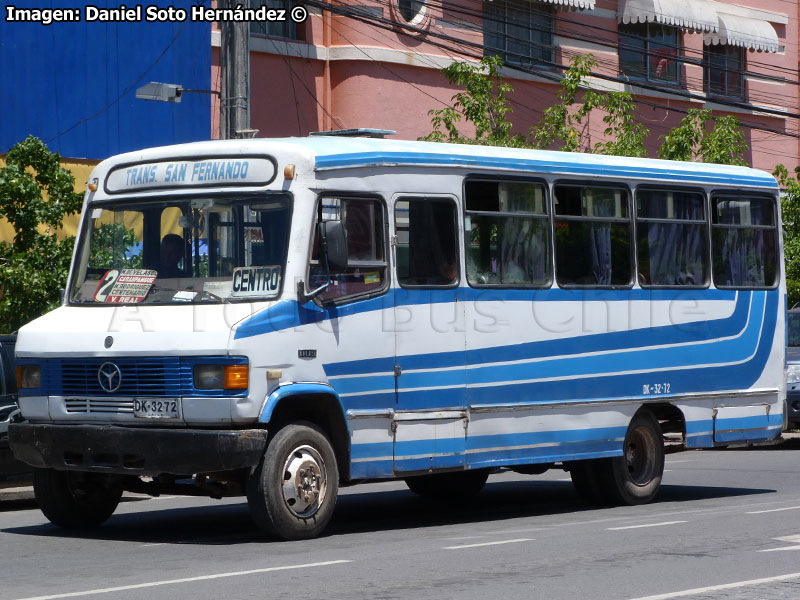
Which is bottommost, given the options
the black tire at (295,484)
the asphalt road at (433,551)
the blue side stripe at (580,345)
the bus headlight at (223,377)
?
the asphalt road at (433,551)

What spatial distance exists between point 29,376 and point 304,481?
2.28m

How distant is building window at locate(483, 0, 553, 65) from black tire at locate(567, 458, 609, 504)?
44.7ft

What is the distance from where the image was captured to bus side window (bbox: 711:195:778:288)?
14172 millimetres

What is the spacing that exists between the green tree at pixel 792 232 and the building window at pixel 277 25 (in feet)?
32.0

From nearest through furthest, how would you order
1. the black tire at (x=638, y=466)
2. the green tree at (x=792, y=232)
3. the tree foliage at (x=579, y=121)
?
the black tire at (x=638, y=466) < the tree foliage at (x=579, y=121) < the green tree at (x=792, y=232)

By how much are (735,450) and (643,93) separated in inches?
408

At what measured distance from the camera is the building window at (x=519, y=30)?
2634cm

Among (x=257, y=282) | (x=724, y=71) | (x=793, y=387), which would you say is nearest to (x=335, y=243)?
(x=257, y=282)

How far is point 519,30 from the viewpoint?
26953mm

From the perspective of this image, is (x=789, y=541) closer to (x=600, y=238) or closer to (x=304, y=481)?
(x=304, y=481)

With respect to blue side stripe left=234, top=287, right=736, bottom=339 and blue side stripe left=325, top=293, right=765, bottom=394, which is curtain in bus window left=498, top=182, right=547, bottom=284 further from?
blue side stripe left=325, top=293, right=765, bottom=394

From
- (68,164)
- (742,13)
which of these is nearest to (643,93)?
(742,13)

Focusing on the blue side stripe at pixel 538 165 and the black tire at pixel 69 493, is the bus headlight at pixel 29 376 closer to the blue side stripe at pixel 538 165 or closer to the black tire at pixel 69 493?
the black tire at pixel 69 493

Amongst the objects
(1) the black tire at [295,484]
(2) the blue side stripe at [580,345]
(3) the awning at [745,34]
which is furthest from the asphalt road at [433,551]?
(3) the awning at [745,34]
